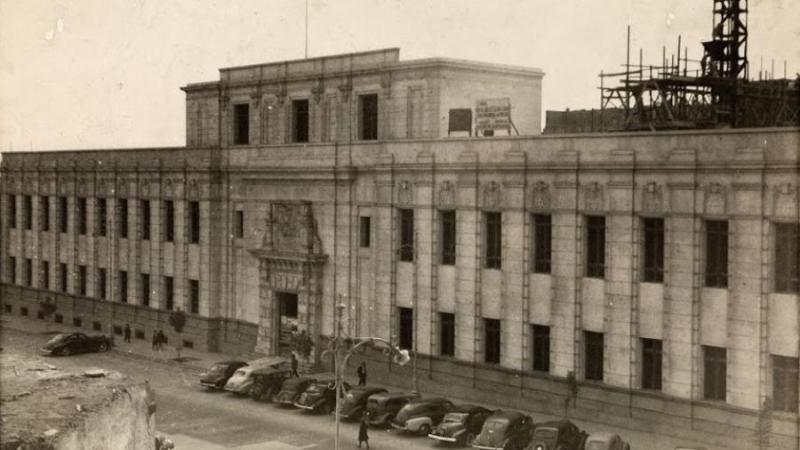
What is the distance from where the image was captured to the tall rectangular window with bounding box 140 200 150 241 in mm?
63719

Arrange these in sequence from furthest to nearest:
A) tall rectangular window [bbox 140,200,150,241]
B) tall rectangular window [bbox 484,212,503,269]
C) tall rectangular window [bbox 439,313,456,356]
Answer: tall rectangular window [bbox 140,200,150,241]
tall rectangular window [bbox 439,313,456,356]
tall rectangular window [bbox 484,212,503,269]

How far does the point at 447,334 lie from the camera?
45312mm

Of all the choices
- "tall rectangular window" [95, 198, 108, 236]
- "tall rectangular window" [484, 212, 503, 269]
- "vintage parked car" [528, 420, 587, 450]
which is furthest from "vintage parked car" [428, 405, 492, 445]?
"tall rectangular window" [95, 198, 108, 236]

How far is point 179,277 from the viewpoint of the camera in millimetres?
60656

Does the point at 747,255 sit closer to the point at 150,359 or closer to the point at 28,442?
the point at 28,442

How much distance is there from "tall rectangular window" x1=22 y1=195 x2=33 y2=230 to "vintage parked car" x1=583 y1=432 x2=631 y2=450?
183 feet

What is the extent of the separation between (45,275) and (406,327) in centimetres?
3766

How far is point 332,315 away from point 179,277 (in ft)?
47.2

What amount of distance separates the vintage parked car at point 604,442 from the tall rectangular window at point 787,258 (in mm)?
7813

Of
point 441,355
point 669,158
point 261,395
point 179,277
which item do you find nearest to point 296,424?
point 261,395

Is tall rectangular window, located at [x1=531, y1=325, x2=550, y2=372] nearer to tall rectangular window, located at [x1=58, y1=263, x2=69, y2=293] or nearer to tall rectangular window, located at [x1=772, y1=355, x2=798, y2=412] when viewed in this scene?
tall rectangular window, located at [x1=772, y1=355, x2=798, y2=412]

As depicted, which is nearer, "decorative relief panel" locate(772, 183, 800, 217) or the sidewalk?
"decorative relief panel" locate(772, 183, 800, 217)

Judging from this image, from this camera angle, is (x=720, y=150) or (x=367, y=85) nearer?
(x=720, y=150)

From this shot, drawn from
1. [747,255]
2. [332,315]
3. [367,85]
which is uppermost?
[367,85]
